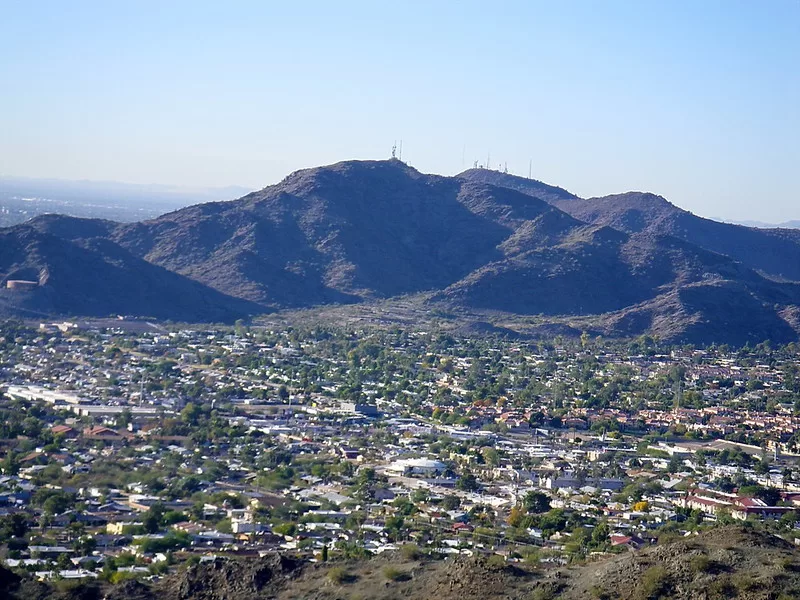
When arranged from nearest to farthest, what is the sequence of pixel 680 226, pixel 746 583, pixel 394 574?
1. pixel 746 583
2. pixel 394 574
3. pixel 680 226

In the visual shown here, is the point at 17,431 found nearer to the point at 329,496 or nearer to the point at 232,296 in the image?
the point at 329,496

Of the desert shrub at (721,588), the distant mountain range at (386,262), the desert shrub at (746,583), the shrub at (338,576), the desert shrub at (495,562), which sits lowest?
the shrub at (338,576)

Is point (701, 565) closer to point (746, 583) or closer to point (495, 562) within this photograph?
point (746, 583)

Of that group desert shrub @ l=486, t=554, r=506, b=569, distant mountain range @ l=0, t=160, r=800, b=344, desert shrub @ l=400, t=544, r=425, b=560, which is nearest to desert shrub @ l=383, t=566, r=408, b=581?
desert shrub @ l=400, t=544, r=425, b=560

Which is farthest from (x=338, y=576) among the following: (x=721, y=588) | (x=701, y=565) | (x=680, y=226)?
(x=680, y=226)

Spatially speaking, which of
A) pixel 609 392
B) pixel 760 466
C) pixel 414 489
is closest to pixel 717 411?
pixel 609 392

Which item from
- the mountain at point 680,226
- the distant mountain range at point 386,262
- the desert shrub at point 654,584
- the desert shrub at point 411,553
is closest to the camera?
the desert shrub at point 654,584

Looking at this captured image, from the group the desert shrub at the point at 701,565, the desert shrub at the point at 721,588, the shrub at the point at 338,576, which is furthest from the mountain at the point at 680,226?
the desert shrub at the point at 721,588

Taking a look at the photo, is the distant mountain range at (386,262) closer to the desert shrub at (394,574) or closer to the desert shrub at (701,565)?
the desert shrub at (394,574)

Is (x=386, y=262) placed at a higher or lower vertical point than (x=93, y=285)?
higher
